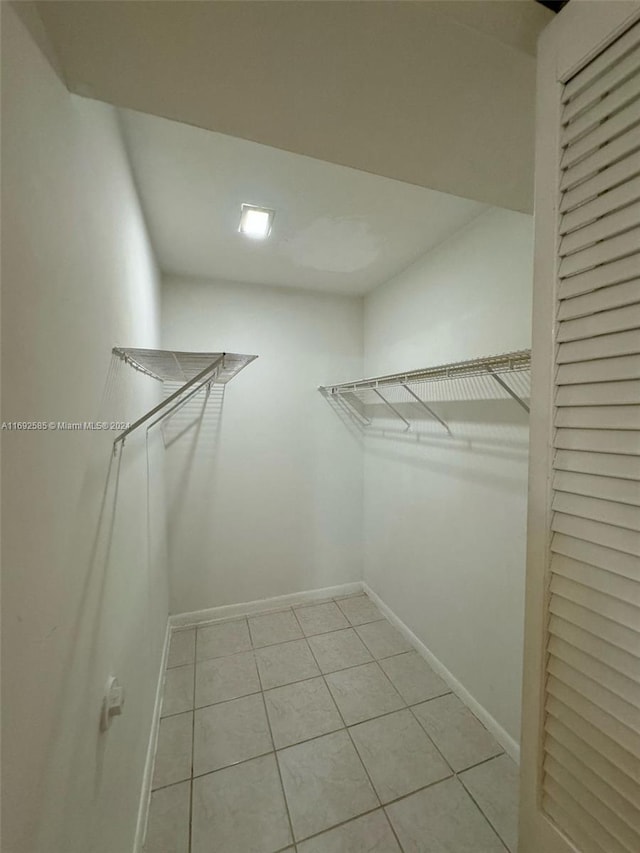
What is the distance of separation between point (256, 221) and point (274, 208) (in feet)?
0.40

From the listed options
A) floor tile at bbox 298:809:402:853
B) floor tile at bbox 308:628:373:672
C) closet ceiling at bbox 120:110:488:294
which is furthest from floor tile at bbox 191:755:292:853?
closet ceiling at bbox 120:110:488:294

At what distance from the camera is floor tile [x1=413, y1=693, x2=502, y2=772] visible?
1.42m

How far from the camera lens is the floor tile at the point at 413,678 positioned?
172cm

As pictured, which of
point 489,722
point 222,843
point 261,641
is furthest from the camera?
point 261,641

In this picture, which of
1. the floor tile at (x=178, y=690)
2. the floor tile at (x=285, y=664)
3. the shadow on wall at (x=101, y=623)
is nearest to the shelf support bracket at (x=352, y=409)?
the shadow on wall at (x=101, y=623)

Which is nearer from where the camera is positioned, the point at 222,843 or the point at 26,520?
the point at 26,520

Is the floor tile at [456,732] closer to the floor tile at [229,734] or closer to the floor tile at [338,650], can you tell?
the floor tile at [338,650]

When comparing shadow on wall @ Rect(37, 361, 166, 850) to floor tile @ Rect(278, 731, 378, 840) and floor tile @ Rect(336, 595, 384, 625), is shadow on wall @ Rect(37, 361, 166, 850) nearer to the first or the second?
floor tile @ Rect(278, 731, 378, 840)

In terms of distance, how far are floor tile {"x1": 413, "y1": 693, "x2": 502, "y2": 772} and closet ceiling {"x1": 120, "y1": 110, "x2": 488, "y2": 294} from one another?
8.09 ft

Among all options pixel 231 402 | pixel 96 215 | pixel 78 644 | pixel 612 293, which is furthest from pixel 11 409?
pixel 231 402

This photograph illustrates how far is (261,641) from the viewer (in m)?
2.13

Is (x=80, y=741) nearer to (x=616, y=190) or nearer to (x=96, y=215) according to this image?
(x=96, y=215)

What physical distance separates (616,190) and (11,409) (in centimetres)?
93

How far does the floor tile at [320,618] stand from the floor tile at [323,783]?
29.5 inches
